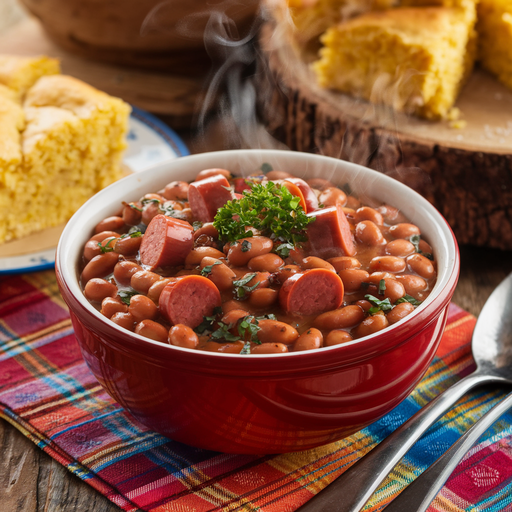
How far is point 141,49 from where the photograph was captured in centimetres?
441

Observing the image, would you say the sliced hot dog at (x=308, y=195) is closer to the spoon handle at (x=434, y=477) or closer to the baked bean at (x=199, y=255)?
the baked bean at (x=199, y=255)

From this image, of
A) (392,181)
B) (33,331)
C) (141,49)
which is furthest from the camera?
(141,49)

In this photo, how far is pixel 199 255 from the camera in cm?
200

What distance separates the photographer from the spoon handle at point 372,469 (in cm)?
170

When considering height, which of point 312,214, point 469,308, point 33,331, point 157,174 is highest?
point 312,214

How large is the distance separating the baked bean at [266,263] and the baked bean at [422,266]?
17.7 inches

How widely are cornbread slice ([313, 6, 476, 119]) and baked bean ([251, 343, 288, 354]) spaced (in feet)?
6.88

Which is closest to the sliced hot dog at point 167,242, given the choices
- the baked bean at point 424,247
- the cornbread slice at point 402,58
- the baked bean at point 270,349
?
the baked bean at point 270,349

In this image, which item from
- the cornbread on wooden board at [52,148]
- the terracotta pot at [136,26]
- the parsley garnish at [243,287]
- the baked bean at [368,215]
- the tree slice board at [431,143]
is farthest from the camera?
the terracotta pot at [136,26]

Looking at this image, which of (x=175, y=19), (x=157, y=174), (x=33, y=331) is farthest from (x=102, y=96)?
(x=33, y=331)

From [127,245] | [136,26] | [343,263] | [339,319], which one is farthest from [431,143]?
[136,26]

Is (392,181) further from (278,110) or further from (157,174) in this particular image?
(278,110)

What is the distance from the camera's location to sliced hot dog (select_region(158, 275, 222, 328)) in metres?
1.82

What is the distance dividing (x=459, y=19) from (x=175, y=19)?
178 centimetres
